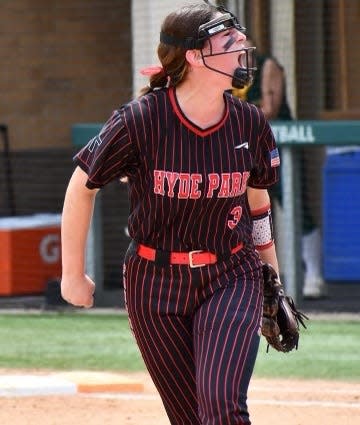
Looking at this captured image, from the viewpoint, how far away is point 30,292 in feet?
38.8

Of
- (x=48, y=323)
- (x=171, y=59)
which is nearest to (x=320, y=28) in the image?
(x=48, y=323)

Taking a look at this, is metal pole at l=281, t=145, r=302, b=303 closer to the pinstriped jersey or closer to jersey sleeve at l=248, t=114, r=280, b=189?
jersey sleeve at l=248, t=114, r=280, b=189

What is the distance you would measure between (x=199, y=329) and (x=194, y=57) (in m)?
0.84

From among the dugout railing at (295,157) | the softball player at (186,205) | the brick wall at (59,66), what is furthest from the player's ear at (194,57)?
the brick wall at (59,66)

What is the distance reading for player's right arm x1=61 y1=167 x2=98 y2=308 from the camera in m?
4.46

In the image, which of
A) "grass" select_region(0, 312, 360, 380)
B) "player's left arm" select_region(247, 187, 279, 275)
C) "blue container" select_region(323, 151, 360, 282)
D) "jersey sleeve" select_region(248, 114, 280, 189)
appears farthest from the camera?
"blue container" select_region(323, 151, 360, 282)

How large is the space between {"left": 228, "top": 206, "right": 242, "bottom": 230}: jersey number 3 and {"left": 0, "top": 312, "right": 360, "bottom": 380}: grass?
147 inches

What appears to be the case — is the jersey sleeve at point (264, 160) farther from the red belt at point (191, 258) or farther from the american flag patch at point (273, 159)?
the red belt at point (191, 258)

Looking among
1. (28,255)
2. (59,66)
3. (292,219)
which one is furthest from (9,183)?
(292,219)

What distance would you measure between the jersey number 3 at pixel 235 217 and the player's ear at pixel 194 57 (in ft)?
1.56

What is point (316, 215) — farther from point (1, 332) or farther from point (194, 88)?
point (194, 88)

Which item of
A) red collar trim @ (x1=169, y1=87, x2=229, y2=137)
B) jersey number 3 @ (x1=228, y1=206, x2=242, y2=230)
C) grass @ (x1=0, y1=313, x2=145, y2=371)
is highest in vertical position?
A: red collar trim @ (x1=169, y1=87, x2=229, y2=137)

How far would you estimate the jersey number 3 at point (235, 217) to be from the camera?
4.50 metres

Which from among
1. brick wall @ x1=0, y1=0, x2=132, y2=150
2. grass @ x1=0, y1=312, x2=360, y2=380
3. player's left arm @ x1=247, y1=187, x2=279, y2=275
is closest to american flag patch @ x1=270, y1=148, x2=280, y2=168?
player's left arm @ x1=247, y1=187, x2=279, y2=275
